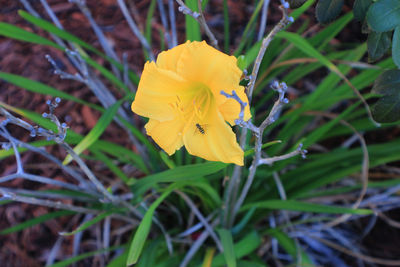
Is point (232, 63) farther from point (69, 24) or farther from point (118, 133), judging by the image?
point (69, 24)

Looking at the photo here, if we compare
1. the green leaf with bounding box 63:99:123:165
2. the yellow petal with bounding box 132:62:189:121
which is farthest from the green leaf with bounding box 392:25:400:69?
the green leaf with bounding box 63:99:123:165

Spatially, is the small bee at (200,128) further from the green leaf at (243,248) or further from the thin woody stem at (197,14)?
the green leaf at (243,248)

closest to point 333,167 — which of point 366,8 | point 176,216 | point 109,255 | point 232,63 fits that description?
point 176,216

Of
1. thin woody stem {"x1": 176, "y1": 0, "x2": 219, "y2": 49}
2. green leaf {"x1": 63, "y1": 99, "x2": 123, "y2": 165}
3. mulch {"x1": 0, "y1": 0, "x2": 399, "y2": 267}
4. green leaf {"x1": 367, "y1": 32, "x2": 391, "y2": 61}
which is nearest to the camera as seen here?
thin woody stem {"x1": 176, "y1": 0, "x2": 219, "y2": 49}

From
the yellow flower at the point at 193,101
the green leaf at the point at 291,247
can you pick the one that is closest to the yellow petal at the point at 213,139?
the yellow flower at the point at 193,101

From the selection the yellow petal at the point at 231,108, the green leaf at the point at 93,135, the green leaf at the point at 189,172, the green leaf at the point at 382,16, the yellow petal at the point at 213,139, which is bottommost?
the green leaf at the point at 189,172

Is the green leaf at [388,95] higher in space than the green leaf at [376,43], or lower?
lower

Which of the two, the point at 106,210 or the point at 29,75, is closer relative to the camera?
the point at 106,210

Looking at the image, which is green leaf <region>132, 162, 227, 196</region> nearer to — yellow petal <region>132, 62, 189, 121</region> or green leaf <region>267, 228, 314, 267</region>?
yellow petal <region>132, 62, 189, 121</region>
